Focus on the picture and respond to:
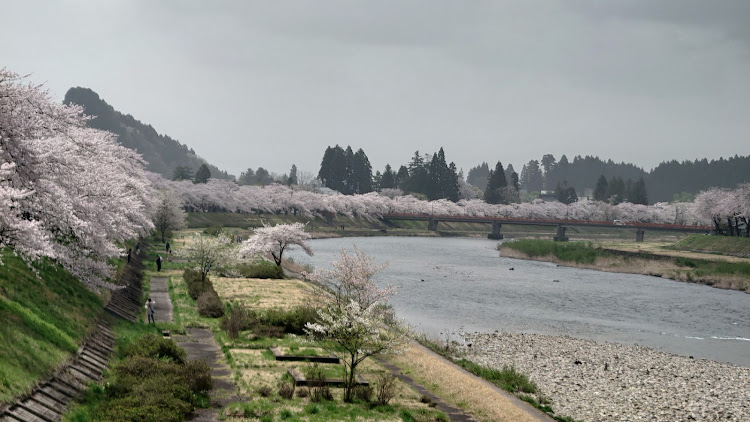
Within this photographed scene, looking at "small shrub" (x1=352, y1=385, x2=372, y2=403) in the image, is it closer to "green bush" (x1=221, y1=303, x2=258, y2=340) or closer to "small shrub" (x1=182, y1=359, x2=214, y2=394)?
"small shrub" (x1=182, y1=359, x2=214, y2=394)

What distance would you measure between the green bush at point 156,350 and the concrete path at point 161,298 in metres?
11.3

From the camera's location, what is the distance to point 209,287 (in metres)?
49.5

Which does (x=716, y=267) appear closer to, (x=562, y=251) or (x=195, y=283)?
(x=562, y=251)

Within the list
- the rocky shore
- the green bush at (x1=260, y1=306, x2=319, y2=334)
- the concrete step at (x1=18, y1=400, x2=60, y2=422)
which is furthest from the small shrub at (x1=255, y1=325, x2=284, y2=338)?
the concrete step at (x1=18, y1=400, x2=60, y2=422)

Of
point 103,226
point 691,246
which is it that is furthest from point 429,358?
point 691,246

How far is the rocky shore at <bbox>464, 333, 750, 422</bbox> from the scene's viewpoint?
27766 mm

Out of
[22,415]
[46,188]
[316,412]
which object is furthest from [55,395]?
[316,412]

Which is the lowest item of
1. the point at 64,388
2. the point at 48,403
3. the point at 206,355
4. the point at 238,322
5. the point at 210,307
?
the point at 206,355

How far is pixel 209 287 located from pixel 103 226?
2309cm

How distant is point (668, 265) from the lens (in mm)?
94562

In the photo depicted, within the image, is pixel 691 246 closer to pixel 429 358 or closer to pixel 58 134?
pixel 429 358

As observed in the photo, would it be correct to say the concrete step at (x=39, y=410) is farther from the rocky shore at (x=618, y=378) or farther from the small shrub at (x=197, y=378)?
the rocky shore at (x=618, y=378)

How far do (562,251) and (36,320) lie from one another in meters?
97.0

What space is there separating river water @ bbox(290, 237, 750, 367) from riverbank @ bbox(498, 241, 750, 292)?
10.5 ft
